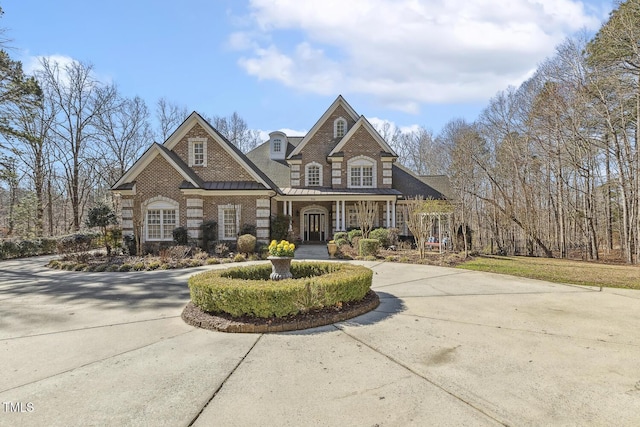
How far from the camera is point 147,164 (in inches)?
666

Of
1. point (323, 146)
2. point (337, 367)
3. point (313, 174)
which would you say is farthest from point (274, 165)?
point (337, 367)

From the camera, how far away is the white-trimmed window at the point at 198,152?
60.4 ft

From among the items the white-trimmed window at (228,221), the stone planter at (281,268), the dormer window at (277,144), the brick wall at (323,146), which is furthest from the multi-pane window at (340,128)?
the stone planter at (281,268)

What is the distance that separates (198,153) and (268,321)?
15.3 metres

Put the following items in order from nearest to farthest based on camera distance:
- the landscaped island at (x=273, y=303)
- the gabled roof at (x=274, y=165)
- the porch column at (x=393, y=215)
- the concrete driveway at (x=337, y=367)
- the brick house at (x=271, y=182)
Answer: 1. the concrete driveway at (x=337, y=367)
2. the landscaped island at (x=273, y=303)
3. the brick house at (x=271, y=182)
4. the porch column at (x=393, y=215)
5. the gabled roof at (x=274, y=165)

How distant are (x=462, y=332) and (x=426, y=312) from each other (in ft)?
3.70

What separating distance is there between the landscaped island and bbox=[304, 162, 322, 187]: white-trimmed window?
16.8 m

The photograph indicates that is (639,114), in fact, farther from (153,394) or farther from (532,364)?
(153,394)

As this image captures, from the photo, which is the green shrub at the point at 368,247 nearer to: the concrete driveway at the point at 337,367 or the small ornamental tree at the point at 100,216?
the concrete driveway at the point at 337,367

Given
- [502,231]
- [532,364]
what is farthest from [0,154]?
[502,231]

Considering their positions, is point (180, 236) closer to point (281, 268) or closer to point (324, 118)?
point (281, 268)

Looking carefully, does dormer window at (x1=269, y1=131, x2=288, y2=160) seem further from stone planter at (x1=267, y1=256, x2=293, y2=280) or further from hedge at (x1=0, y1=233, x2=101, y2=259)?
stone planter at (x1=267, y1=256, x2=293, y2=280)

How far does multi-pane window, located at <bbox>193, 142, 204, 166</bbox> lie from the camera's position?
60.7 ft

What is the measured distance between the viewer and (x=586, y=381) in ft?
11.8
